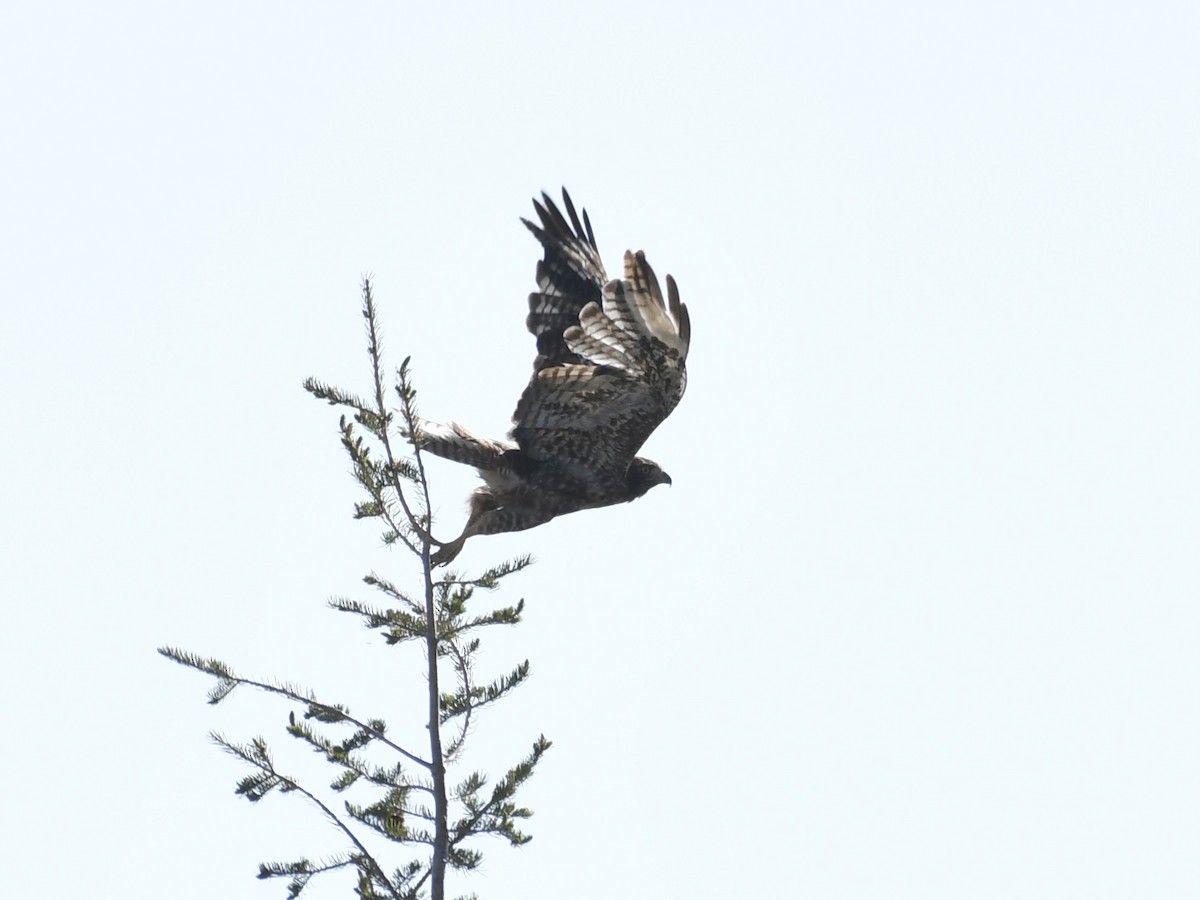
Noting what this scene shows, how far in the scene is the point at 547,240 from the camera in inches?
394

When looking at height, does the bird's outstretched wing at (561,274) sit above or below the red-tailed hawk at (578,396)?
above

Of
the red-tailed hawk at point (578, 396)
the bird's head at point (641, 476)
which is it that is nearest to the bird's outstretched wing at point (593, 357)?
the red-tailed hawk at point (578, 396)

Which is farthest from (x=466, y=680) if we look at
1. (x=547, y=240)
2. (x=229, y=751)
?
(x=547, y=240)

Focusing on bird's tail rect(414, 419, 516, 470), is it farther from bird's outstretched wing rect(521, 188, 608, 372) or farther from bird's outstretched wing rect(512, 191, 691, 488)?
bird's outstretched wing rect(521, 188, 608, 372)

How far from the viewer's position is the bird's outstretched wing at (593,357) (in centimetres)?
843

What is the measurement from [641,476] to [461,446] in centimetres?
128

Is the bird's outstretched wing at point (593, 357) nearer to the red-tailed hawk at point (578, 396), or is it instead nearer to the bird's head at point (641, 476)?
the red-tailed hawk at point (578, 396)

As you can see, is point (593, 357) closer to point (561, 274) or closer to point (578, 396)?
point (578, 396)

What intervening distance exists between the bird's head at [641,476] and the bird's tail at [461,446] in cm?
82

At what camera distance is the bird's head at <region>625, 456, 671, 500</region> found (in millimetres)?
9609

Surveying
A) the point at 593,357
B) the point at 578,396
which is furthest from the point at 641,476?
the point at 593,357

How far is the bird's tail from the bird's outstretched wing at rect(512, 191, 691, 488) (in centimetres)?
19

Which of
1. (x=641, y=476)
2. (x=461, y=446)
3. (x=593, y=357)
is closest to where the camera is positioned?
(x=593, y=357)

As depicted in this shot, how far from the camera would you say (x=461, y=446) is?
8867 millimetres
